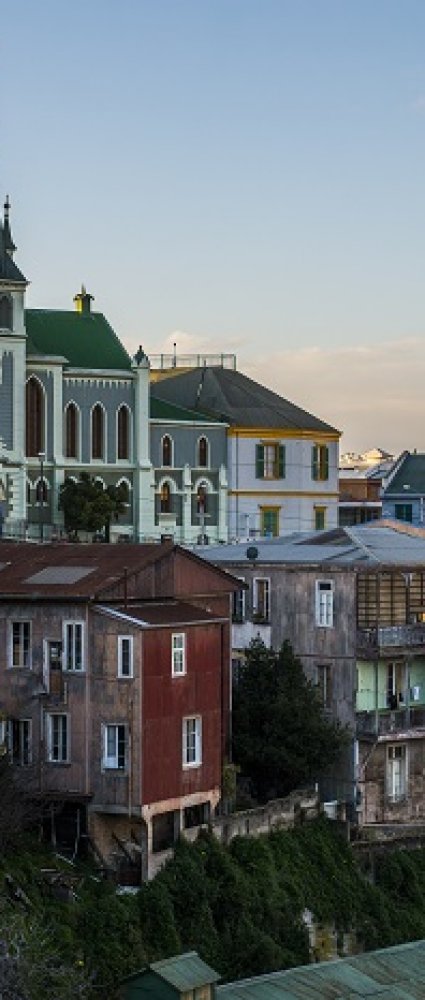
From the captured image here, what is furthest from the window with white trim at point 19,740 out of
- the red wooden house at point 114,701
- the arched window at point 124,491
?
the arched window at point 124,491

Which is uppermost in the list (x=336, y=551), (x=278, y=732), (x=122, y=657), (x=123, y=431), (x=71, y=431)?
(x=123, y=431)

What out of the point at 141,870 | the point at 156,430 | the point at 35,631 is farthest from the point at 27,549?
the point at 156,430

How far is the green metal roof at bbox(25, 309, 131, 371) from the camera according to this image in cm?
8475

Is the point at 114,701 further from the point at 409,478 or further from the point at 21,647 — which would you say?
the point at 409,478

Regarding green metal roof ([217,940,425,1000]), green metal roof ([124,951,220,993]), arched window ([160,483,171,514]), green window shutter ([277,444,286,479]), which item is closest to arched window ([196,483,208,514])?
arched window ([160,483,171,514])

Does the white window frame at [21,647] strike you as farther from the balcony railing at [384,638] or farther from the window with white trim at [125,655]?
the balcony railing at [384,638]

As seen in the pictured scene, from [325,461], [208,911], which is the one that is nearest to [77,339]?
[325,461]

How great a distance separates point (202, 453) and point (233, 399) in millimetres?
4575

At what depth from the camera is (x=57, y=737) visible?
47594 millimetres

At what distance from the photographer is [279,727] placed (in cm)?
5181

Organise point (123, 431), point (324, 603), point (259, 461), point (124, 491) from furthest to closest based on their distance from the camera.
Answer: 1. point (259, 461)
2. point (123, 431)
3. point (124, 491)
4. point (324, 603)

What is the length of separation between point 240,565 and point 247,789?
7236mm

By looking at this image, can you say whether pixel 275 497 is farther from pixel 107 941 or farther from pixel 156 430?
pixel 107 941

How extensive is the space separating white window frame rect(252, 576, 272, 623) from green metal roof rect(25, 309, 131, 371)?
27779mm
